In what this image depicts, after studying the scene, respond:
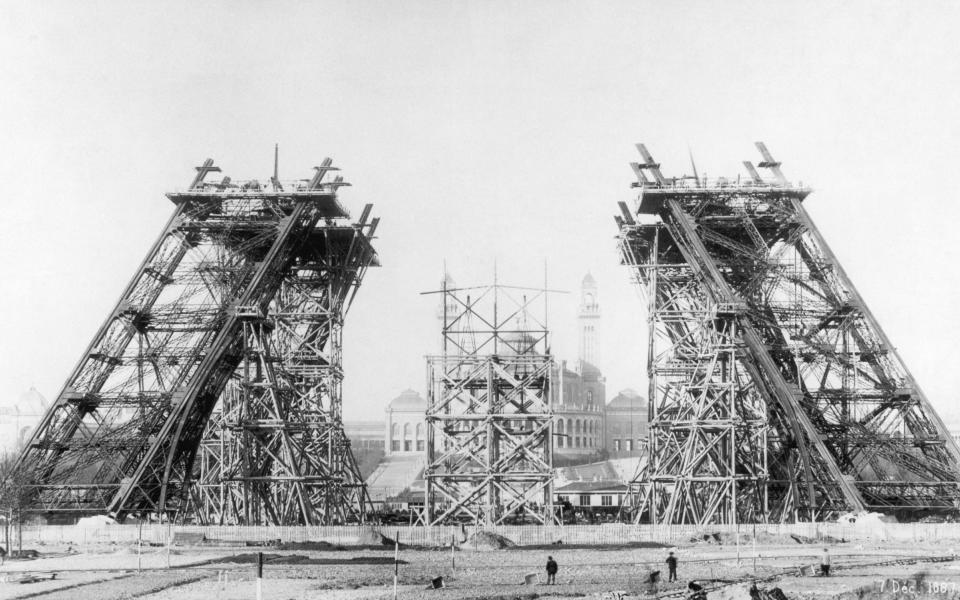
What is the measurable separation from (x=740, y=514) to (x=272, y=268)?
1021 inches

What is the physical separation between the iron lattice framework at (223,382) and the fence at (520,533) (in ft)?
11.6

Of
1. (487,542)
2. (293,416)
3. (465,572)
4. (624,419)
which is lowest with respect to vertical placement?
(465,572)

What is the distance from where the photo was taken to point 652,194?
57.1 m

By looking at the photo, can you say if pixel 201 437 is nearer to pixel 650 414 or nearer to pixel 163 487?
pixel 163 487

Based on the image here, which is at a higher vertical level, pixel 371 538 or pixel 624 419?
pixel 624 419

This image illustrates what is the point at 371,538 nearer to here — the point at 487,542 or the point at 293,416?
the point at 487,542

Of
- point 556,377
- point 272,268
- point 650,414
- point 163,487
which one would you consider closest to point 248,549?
point 163,487

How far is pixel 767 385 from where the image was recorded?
55594 millimetres

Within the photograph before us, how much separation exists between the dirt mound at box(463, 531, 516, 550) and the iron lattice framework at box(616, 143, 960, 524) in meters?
10.4

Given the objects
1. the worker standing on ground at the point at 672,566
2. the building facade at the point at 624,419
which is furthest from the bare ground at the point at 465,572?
the building facade at the point at 624,419

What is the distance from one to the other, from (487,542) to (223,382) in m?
17.1

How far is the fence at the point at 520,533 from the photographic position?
47.3m

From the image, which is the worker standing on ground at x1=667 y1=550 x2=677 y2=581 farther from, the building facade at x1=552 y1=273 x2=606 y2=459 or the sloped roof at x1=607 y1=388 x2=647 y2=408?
the sloped roof at x1=607 y1=388 x2=647 y2=408

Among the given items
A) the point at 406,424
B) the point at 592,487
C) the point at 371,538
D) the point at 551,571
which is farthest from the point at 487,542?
the point at 406,424
